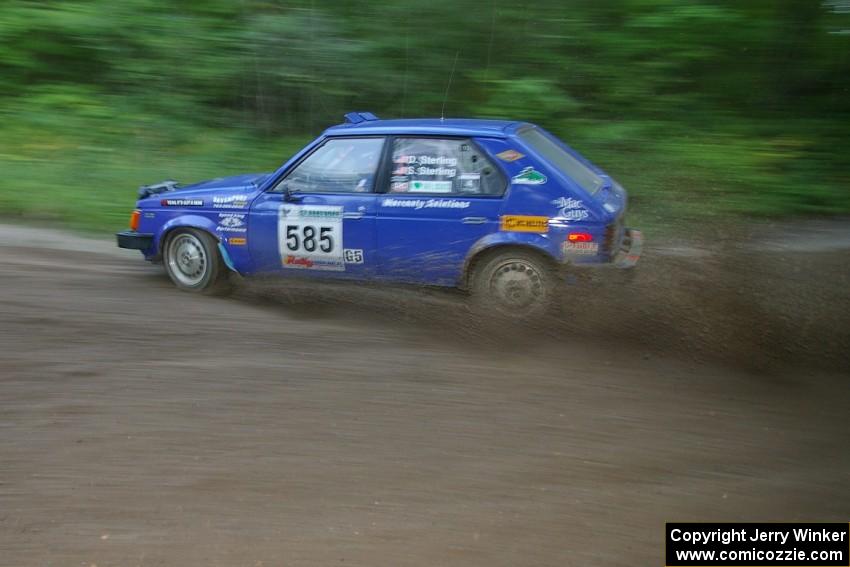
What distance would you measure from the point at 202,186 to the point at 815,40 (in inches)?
302

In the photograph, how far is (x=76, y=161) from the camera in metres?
11.3

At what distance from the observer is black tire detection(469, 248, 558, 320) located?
600cm

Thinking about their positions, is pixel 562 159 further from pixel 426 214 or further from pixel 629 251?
pixel 426 214

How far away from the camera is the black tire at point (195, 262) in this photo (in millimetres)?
6828

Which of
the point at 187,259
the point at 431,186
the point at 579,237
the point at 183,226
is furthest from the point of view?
the point at 187,259

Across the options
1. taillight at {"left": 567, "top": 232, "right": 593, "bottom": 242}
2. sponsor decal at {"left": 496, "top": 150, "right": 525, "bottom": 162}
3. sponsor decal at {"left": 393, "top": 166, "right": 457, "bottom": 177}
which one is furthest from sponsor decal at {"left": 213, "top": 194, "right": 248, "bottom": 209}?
taillight at {"left": 567, "top": 232, "right": 593, "bottom": 242}

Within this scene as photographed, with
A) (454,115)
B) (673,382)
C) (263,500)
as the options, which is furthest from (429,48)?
(263,500)

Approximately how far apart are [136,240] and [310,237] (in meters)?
1.62

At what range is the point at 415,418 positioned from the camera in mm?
4688

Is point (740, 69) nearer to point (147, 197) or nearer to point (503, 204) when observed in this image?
point (503, 204)

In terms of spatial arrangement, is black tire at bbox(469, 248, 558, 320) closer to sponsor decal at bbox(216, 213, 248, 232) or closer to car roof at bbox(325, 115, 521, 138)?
car roof at bbox(325, 115, 521, 138)

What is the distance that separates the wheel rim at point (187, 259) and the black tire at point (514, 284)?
2296mm

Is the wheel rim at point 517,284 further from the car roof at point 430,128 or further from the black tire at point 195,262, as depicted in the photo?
the black tire at point 195,262

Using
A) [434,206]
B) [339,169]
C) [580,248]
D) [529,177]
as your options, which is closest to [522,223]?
[529,177]
